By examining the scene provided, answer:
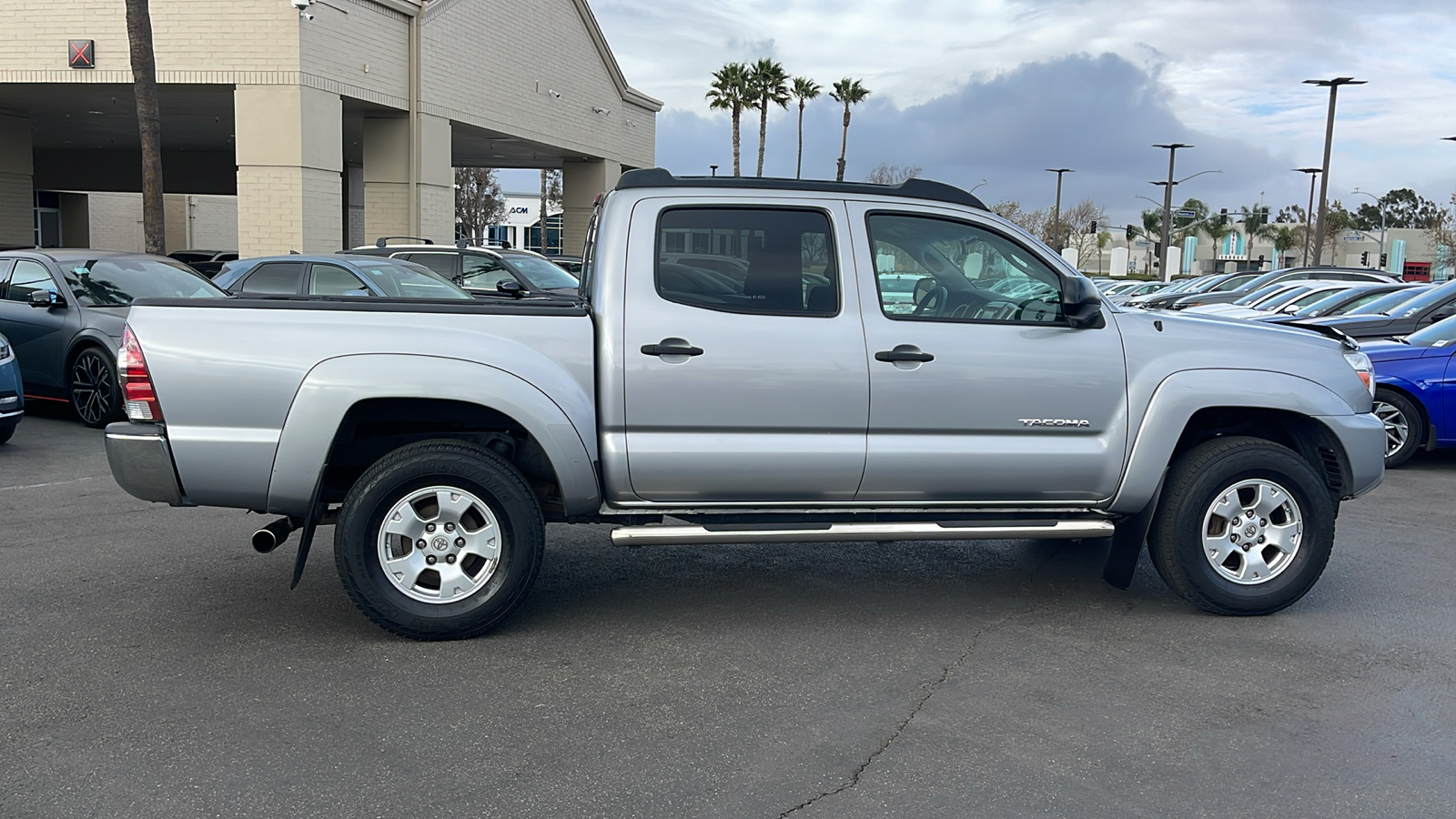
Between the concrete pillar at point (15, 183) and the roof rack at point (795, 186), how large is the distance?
28.9 m

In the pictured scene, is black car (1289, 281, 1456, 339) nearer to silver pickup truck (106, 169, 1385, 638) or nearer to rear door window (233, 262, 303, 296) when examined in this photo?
silver pickup truck (106, 169, 1385, 638)

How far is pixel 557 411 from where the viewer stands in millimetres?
5109

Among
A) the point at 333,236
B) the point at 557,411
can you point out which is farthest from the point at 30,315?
the point at 333,236

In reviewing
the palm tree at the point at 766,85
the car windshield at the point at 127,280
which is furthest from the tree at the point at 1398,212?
the car windshield at the point at 127,280

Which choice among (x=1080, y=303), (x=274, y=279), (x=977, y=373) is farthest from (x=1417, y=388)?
(x=274, y=279)

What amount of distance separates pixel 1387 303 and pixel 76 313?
1401 cm

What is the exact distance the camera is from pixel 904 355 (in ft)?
17.4

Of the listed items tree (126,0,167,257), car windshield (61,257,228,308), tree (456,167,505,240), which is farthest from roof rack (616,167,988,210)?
tree (456,167,505,240)

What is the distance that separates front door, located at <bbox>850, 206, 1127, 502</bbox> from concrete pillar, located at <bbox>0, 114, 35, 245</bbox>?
29656mm

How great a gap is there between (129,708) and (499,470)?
165cm

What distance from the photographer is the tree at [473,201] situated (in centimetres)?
6756

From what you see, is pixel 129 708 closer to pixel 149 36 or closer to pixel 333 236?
pixel 149 36

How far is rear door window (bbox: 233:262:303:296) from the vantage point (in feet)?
41.9

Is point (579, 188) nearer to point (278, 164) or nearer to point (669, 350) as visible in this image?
point (278, 164)
